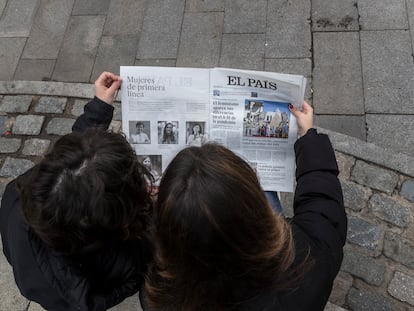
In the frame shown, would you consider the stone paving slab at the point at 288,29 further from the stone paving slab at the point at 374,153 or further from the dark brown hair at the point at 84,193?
the dark brown hair at the point at 84,193

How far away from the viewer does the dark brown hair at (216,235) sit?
90 cm

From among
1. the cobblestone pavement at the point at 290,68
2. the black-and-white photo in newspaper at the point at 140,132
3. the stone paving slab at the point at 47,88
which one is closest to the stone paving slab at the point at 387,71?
the cobblestone pavement at the point at 290,68

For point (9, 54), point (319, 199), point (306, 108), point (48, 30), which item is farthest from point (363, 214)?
point (9, 54)

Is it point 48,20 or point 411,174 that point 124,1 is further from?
point 411,174

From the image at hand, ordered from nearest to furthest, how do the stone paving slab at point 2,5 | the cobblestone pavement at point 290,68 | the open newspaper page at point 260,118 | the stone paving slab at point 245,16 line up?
the open newspaper page at point 260,118 → the cobblestone pavement at point 290,68 → the stone paving slab at point 245,16 → the stone paving slab at point 2,5

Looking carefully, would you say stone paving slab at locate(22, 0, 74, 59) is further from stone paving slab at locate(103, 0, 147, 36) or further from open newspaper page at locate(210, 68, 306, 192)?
open newspaper page at locate(210, 68, 306, 192)

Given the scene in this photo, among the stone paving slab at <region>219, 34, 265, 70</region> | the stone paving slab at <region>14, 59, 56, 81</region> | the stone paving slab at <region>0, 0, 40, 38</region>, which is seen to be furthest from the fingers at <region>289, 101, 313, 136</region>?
the stone paving slab at <region>0, 0, 40, 38</region>

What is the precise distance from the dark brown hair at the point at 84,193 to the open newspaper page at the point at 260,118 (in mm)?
499

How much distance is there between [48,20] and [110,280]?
2.87 m

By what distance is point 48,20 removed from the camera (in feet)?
11.5

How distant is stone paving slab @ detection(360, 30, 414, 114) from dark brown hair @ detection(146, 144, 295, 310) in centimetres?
196

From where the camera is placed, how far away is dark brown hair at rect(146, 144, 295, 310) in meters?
0.90

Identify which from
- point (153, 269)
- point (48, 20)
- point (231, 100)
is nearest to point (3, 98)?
point (48, 20)

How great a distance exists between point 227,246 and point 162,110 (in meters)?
0.79
